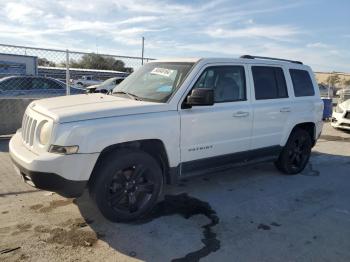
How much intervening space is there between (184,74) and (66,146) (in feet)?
6.03

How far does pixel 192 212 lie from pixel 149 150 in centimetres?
95

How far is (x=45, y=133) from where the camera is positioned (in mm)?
3945

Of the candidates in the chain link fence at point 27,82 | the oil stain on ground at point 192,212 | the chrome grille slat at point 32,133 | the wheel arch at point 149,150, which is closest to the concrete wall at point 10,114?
the chain link fence at point 27,82

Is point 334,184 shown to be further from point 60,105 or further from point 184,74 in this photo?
point 60,105

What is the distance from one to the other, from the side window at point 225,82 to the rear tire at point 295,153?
1.59 m

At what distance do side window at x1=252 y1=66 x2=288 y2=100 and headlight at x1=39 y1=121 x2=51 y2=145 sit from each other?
305 centimetres

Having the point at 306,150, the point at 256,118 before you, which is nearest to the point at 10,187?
the point at 256,118

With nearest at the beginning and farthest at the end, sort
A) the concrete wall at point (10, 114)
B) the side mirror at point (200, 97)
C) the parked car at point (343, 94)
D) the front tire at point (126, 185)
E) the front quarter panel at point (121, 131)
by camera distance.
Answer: the front quarter panel at point (121, 131)
the front tire at point (126, 185)
the side mirror at point (200, 97)
the concrete wall at point (10, 114)
the parked car at point (343, 94)

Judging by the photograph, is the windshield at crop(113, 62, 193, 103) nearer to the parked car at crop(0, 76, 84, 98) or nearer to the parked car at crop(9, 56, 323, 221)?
the parked car at crop(9, 56, 323, 221)

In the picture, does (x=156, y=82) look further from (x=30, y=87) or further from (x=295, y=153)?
(x=30, y=87)

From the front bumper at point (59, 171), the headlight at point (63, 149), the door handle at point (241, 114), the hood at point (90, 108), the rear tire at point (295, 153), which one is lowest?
the rear tire at point (295, 153)

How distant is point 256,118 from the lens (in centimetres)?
558

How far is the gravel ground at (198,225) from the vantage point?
3.72m

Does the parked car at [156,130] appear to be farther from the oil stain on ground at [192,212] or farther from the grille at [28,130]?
the oil stain on ground at [192,212]
